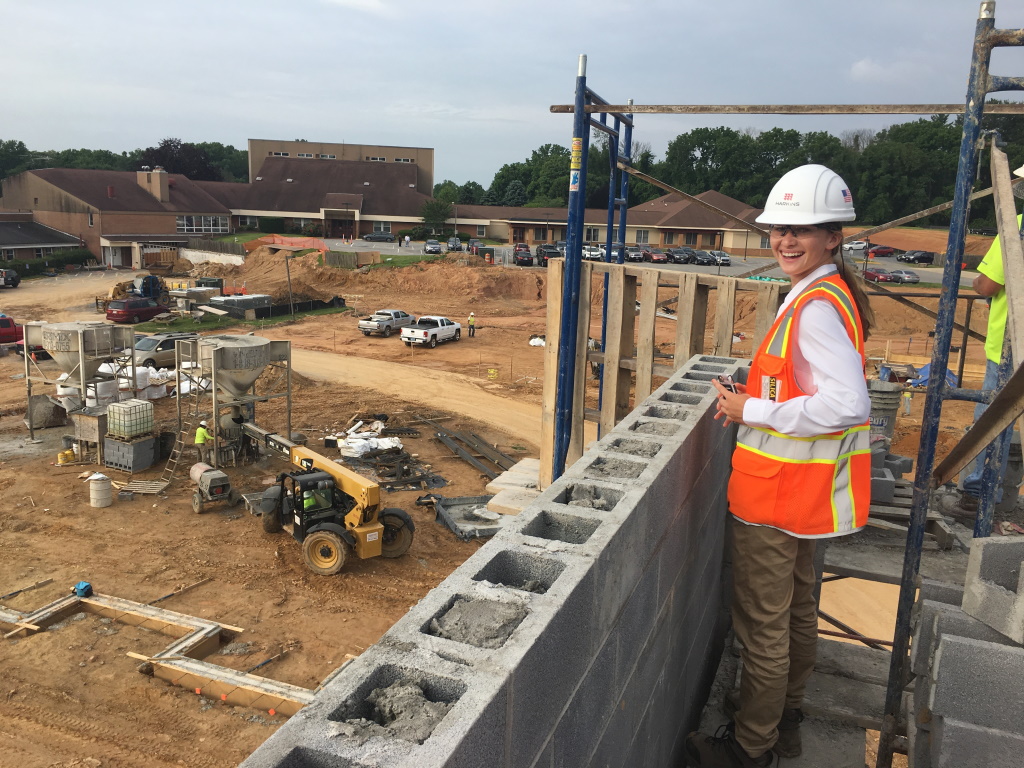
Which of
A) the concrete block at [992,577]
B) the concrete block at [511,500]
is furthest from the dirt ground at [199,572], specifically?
the concrete block at [992,577]

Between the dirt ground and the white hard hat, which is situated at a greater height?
the white hard hat

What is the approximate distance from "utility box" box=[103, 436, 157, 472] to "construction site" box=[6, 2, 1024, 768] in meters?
0.07

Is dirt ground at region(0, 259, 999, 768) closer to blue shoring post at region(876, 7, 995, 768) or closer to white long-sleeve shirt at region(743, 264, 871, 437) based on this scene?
blue shoring post at region(876, 7, 995, 768)

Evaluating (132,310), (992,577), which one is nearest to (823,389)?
(992,577)

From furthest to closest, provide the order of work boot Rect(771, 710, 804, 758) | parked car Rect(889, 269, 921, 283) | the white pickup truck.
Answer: parked car Rect(889, 269, 921, 283), the white pickup truck, work boot Rect(771, 710, 804, 758)

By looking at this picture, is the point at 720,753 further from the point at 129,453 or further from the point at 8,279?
the point at 8,279

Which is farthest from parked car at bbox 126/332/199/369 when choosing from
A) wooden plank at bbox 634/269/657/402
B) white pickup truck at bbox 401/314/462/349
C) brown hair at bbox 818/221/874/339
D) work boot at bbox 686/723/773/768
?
brown hair at bbox 818/221/874/339

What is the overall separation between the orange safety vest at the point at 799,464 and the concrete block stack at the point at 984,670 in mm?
584

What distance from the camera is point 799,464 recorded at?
368 cm

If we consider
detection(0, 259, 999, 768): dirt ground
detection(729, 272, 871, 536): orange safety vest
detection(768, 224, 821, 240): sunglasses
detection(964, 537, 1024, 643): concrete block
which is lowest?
detection(0, 259, 999, 768): dirt ground

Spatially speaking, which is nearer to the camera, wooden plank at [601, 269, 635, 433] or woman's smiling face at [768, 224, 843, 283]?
woman's smiling face at [768, 224, 843, 283]

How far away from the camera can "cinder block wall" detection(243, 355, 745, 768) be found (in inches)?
74.3

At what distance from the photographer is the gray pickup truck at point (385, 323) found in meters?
34.4

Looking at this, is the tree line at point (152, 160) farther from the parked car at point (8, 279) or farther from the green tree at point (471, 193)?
the parked car at point (8, 279)
